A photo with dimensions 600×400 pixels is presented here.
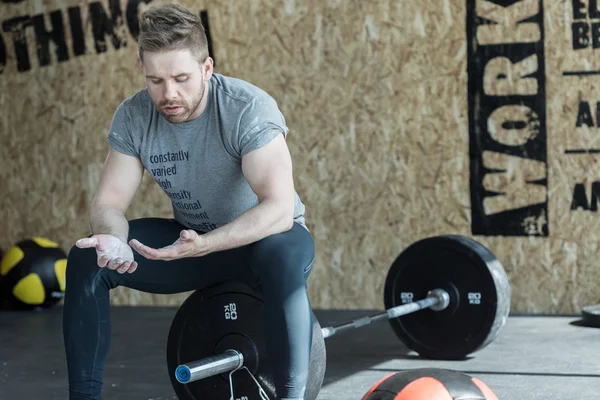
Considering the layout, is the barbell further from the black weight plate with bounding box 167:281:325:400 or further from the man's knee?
the man's knee

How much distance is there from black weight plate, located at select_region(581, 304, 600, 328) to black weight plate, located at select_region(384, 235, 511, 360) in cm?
61

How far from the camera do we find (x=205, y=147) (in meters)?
1.97

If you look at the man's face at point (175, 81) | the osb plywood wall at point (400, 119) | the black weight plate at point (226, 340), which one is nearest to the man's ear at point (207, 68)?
the man's face at point (175, 81)

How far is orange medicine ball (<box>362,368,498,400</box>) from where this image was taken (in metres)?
1.47

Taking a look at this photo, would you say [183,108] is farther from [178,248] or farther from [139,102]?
[178,248]

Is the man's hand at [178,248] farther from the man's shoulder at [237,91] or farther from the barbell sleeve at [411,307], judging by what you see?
the barbell sleeve at [411,307]

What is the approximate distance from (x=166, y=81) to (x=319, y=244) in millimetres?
2103

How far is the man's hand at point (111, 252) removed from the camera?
5.93 feet

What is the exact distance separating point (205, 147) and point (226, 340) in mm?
425

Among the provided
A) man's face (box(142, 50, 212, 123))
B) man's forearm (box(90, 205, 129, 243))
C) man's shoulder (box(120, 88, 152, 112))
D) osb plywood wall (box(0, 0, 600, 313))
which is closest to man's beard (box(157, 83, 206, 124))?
man's face (box(142, 50, 212, 123))

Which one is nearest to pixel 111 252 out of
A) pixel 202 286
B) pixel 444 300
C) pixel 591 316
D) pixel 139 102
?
pixel 202 286

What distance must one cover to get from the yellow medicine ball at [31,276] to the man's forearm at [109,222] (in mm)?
2127

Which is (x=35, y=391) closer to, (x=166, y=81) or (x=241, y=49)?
(x=166, y=81)

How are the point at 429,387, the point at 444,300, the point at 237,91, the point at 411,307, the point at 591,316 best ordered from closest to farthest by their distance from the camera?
the point at 429,387, the point at 237,91, the point at 411,307, the point at 444,300, the point at 591,316
